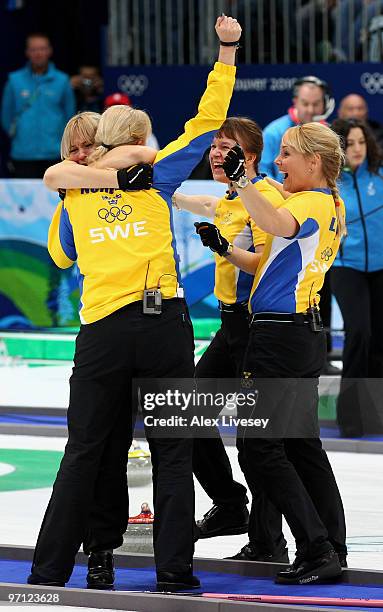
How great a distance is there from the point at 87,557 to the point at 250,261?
1.30m

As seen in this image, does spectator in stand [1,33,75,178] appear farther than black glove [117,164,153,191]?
Yes

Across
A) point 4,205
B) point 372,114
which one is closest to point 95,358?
point 4,205

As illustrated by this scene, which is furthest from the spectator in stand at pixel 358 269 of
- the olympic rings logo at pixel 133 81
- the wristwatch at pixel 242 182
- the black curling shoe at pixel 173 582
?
the olympic rings logo at pixel 133 81

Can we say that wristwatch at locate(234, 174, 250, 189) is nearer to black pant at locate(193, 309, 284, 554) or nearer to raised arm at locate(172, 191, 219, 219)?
black pant at locate(193, 309, 284, 554)

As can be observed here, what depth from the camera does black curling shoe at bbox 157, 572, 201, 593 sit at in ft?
16.0

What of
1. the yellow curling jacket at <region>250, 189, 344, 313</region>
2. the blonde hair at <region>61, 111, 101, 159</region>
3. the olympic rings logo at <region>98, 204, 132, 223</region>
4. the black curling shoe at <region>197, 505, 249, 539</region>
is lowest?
the black curling shoe at <region>197, 505, 249, 539</region>

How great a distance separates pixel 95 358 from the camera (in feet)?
16.2

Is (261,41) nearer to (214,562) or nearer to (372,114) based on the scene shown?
(372,114)

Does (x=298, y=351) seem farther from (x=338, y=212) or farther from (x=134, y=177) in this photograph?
(x=134, y=177)

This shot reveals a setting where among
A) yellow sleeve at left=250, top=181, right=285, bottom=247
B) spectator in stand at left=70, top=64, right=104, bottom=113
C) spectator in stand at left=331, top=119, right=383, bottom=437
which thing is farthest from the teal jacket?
yellow sleeve at left=250, top=181, right=285, bottom=247

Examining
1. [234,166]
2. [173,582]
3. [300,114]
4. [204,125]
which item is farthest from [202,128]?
[300,114]

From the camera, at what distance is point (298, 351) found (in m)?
5.12

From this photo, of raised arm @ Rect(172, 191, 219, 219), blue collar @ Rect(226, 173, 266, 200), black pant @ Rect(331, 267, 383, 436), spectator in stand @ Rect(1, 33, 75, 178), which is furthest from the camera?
spectator in stand @ Rect(1, 33, 75, 178)

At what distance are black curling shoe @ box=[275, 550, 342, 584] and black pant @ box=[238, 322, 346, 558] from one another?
29mm
